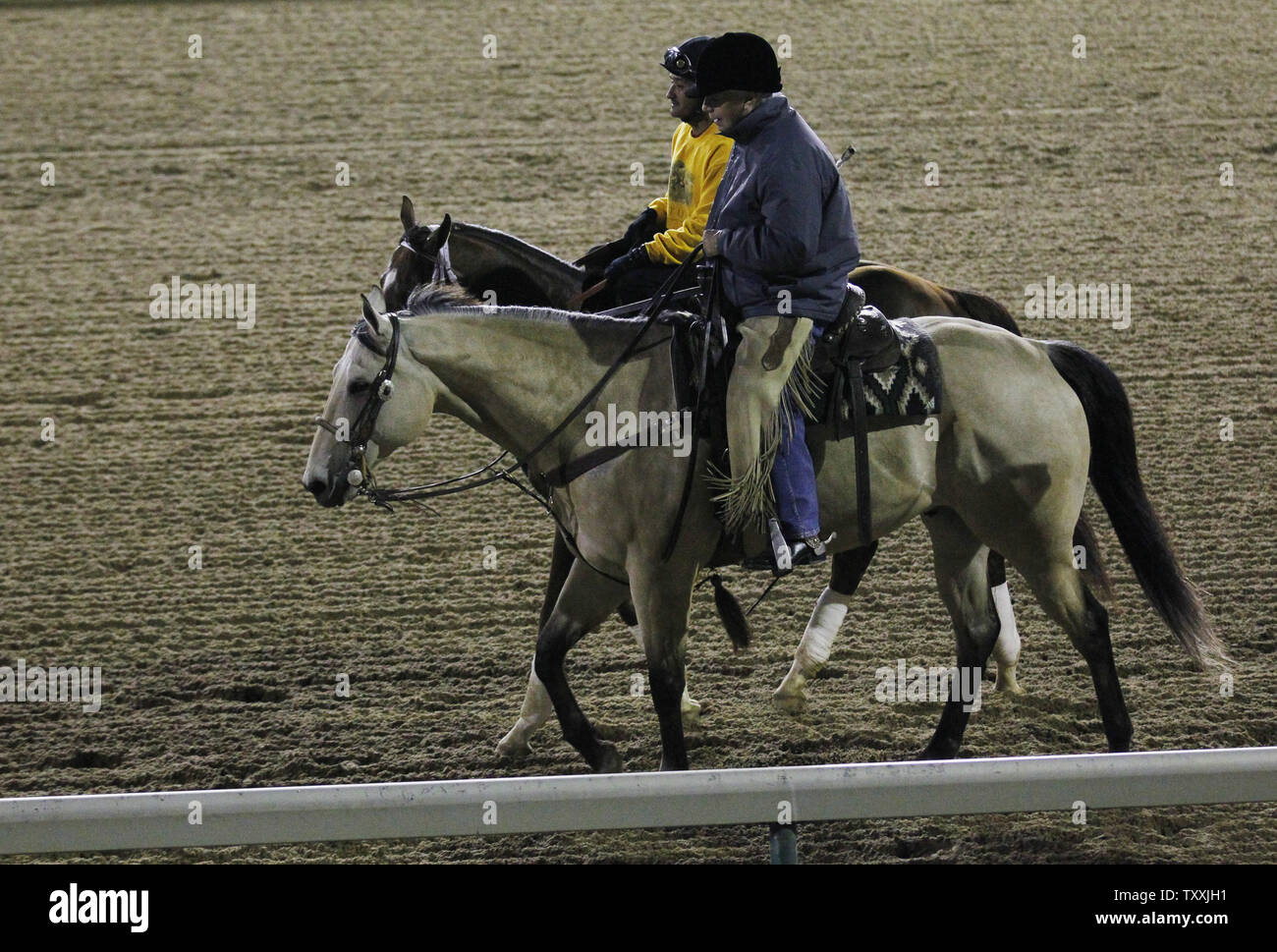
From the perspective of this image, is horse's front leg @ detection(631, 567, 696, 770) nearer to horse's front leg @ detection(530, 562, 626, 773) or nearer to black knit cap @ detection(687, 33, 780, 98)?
horse's front leg @ detection(530, 562, 626, 773)

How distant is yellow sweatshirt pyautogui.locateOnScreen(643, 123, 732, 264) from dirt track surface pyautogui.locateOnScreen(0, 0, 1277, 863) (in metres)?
1.88

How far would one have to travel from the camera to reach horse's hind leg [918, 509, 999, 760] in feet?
18.7

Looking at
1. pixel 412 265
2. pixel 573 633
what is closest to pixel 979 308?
pixel 412 265

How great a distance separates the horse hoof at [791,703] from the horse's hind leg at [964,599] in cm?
65

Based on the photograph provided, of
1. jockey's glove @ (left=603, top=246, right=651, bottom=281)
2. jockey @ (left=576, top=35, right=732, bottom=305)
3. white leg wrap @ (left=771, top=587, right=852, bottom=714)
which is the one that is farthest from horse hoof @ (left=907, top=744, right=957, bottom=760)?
jockey's glove @ (left=603, top=246, right=651, bottom=281)

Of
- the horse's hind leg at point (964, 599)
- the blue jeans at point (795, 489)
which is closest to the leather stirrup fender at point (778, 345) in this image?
the blue jeans at point (795, 489)

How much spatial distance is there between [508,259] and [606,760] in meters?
2.29

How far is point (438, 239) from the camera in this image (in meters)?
6.52

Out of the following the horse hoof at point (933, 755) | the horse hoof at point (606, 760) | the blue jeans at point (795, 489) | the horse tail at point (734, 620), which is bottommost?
the horse hoof at point (933, 755)

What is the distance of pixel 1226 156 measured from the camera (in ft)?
39.6

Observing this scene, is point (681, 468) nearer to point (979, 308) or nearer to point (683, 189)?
point (683, 189)

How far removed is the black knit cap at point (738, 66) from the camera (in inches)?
193

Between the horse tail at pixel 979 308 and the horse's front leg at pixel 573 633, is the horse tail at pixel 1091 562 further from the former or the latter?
the horse's front leg at pixel 573 633
